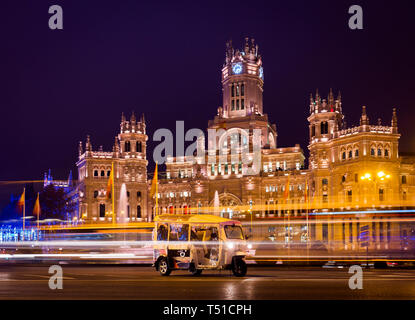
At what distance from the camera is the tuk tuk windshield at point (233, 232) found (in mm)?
27356

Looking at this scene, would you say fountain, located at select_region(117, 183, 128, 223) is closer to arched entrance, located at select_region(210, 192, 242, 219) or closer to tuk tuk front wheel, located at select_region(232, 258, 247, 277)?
arched entrance, located at select_region(210, 192, 242, 219)

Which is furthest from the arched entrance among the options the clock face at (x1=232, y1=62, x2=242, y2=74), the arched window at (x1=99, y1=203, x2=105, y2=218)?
the clock face at (x1=232, y1=62, x2=242, y2=74)

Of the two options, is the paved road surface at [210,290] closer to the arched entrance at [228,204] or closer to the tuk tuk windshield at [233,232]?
the tuk tuk windshield at [233,232]

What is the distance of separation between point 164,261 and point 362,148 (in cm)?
8215

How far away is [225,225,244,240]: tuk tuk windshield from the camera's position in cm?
2736

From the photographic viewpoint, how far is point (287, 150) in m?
131

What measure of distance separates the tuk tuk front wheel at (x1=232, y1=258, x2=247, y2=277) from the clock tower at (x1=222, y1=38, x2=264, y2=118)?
115 metres

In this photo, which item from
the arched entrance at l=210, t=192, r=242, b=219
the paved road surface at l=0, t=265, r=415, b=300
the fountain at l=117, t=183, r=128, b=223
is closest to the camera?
the paved road surface at l=0, t=265, r=415, b=300

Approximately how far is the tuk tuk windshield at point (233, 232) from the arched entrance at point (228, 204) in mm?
95560

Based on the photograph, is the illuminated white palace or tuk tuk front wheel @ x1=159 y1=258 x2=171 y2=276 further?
the illuminated white palace

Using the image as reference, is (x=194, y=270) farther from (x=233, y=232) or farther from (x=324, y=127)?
(x=324, y=127)

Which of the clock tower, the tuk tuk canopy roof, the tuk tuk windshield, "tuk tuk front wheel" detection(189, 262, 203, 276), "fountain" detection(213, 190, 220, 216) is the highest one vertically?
the clock tower

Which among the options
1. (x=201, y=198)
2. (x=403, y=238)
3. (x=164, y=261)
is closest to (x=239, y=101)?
(x=201, y=198)
